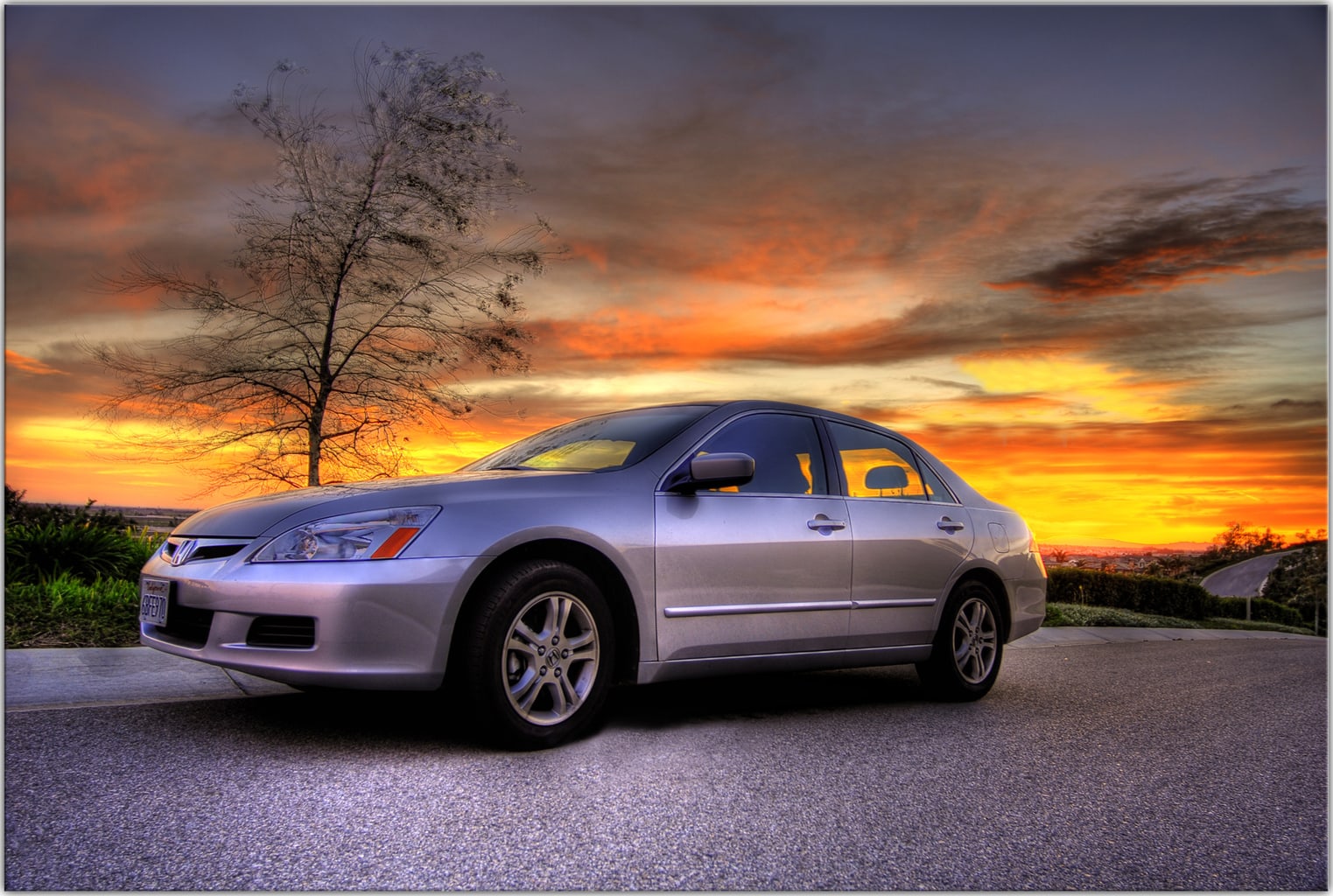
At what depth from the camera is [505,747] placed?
4516 mm

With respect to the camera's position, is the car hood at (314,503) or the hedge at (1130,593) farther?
the hedge at (1130,593)

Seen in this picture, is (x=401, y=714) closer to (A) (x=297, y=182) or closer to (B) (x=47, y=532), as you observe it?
(B) (x=47, y=532)

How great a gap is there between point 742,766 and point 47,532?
759 cm

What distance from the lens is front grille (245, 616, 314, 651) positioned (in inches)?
167

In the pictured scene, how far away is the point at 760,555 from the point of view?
5387 millimetres

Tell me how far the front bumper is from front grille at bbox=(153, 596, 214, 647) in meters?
0.07

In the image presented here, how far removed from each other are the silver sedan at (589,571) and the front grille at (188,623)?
0.01 meters

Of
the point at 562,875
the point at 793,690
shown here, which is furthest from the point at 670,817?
the point at 793,690

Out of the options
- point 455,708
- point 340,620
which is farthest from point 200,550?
point 455,708

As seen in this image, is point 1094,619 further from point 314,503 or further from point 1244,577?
point 1244,577

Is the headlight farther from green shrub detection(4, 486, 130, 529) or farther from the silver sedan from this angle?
green shrub detection(4, 486, 130, 529)

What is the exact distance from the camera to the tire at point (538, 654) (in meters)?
4.38

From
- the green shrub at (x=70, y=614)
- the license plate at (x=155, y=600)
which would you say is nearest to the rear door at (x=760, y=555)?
the license plate at (x=155, y=600)

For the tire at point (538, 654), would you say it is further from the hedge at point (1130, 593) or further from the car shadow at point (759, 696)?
the hedge at point (1130, 593)
